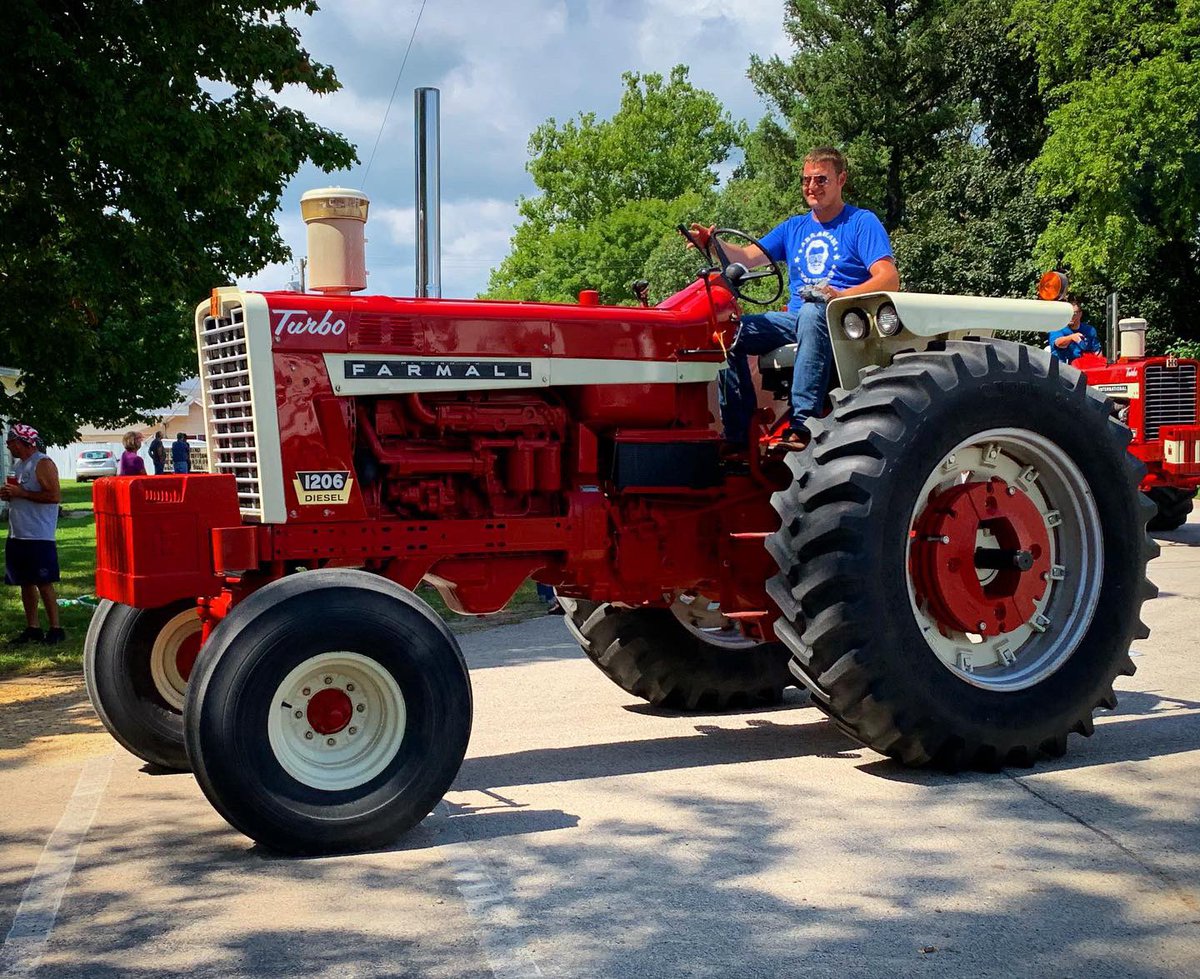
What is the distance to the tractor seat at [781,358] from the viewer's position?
608cm

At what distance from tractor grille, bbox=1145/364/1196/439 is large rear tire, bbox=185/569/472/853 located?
12.5m

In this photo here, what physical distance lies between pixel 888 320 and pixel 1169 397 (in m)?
11.0

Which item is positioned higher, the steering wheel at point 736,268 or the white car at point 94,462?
the white car at point 94,462

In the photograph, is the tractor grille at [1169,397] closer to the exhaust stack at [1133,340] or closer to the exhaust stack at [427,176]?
the exhaust stack at [1133,340]

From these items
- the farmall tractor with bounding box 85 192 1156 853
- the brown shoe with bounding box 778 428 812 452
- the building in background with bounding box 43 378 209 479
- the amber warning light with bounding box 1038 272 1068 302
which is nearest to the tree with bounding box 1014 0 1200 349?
the building in background with bounding box 43 378 209 479

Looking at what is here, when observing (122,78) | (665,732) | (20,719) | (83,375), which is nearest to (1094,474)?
(665,732)

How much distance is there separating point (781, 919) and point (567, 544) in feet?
7.66

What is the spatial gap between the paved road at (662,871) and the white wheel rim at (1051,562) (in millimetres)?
467

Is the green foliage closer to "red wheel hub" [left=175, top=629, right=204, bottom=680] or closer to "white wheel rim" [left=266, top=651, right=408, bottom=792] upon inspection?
"red wheel hub" [left=175, top=629, right=204, bottom=680]

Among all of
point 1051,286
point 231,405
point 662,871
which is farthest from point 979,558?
point 1051,286

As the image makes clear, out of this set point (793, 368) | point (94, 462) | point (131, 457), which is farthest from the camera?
point (94, 462)

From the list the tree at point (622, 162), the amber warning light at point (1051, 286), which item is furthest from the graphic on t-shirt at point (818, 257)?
the tree at point (622, 162)

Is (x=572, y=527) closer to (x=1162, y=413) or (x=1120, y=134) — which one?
(x=1162, y=413)

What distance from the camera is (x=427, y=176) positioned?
37.6 feet
